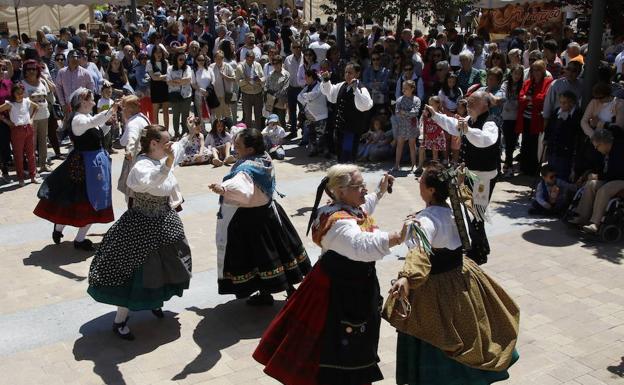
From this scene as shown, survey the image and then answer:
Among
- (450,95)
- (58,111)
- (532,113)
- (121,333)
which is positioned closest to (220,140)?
(58,111)

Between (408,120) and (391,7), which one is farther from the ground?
(391,7)

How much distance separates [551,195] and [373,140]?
3.76 meters

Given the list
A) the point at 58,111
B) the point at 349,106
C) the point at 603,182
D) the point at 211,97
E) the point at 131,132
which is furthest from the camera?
the point at 211,97

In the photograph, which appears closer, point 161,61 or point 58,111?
point 58,111

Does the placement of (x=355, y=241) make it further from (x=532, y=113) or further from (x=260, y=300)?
(x=532, y=113)

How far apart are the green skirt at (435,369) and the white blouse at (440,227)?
23.6 inches

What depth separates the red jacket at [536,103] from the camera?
10266 millimetres

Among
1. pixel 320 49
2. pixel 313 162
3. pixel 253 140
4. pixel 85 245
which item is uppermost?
pixel 320 49

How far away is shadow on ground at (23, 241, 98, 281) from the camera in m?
7.19

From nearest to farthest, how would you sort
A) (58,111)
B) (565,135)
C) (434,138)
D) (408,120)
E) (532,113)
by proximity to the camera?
(565,135) < (532,113) < (434,138) < (408,120) < (58,111)

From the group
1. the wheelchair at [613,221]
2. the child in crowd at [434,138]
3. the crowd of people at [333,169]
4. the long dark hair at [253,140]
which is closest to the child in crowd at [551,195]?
the crowd of people at [333,169]

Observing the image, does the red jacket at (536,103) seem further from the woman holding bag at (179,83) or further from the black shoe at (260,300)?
the woman holding bag at (179,83)

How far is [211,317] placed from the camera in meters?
6.09

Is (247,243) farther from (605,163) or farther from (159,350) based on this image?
(605,163)
